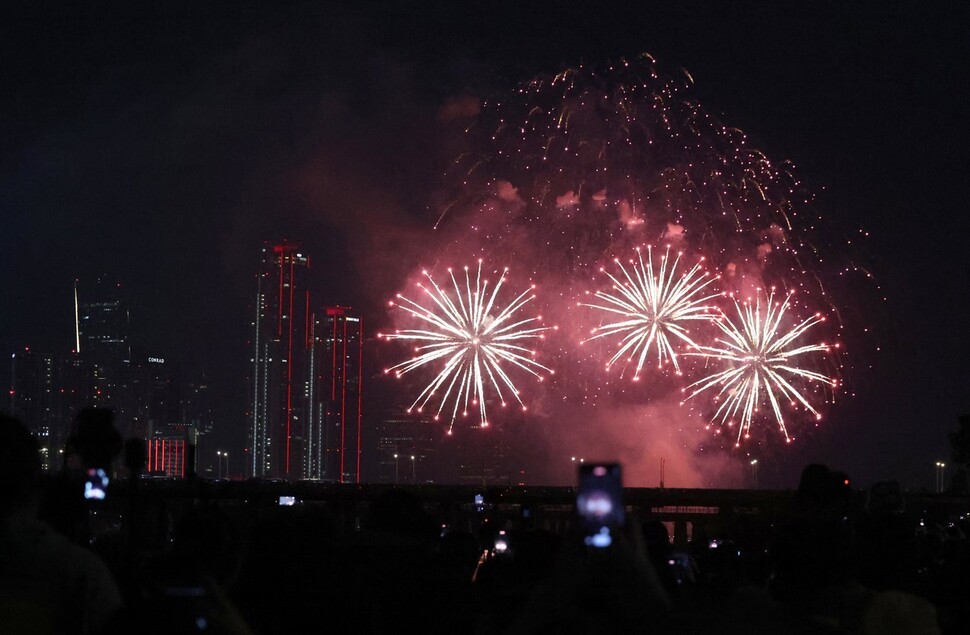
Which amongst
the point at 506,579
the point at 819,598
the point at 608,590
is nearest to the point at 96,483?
the point at 506,579

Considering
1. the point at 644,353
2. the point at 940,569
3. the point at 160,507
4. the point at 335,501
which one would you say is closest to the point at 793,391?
the point at 644,353

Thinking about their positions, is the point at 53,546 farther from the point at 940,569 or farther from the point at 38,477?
the point at 940,569

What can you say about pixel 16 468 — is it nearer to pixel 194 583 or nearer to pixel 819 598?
pixel 194 583

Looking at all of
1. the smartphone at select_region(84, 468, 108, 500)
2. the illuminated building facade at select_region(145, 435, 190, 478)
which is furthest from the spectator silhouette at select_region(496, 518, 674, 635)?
the illuminated building facade at select_region(145, 435, 190, 478)

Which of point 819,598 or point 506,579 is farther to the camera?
point 506,579

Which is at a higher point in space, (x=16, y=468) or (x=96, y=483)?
(x=16, y=468)

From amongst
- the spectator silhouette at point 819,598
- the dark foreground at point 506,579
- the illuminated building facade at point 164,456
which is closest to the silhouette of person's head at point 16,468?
the dark foreground at point 506,579

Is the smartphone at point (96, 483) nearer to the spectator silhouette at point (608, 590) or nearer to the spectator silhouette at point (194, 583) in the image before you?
the spectator silhouette at point (194, 583)
